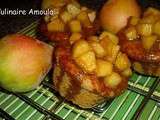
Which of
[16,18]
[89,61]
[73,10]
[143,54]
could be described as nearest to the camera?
[89,61]

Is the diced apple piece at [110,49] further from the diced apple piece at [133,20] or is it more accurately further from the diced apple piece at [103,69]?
the diced apple piece at [133,20]

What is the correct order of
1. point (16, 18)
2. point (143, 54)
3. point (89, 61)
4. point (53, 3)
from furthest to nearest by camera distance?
1. point (16, 18)
2. point (53, 3)
3. point (143, 54)
4. point (89, 61)

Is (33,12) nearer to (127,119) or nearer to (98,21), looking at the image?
(98,21)

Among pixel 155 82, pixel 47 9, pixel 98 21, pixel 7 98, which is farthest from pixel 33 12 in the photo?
pixel 155 82

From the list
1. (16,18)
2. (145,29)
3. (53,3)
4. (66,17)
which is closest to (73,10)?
(66,17)

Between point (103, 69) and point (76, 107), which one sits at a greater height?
point (103, 69)

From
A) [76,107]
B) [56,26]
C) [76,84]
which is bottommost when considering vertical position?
[76,107]

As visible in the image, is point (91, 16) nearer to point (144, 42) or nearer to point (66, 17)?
point (66, 17)

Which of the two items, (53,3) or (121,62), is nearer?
(121,62)
